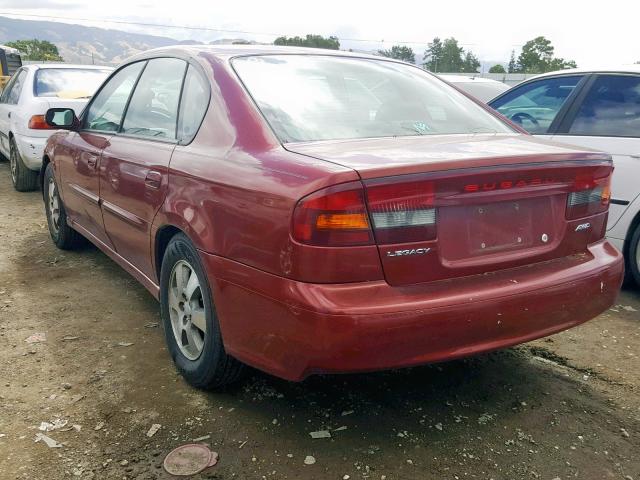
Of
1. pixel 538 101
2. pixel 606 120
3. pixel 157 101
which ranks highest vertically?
pixel 157 101

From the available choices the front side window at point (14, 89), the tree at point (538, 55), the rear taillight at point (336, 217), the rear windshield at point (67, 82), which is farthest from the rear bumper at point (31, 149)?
the tree at point (538, 55)

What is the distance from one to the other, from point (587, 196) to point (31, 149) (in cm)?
663

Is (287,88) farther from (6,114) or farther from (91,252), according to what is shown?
(6,114)

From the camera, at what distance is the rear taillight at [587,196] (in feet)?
8.46

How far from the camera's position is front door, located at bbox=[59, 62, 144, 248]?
13.0 feet

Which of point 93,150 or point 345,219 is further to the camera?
point 93,150

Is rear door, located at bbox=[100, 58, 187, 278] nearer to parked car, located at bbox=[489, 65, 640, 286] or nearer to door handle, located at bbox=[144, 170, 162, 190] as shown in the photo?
door handle, located at bbox=[144, 170, 162, 190]

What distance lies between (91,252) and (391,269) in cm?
387

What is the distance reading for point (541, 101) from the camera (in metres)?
5.17

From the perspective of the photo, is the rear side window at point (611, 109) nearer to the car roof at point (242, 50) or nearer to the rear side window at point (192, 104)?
the car roof at point (242, 50)

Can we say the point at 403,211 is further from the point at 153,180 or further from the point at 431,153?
the point at 153,180

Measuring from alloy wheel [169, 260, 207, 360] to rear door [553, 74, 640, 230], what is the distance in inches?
118

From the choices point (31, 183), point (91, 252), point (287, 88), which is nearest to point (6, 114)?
point (31, 183)

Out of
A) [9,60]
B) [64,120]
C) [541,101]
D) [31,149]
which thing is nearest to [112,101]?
[64,120]
